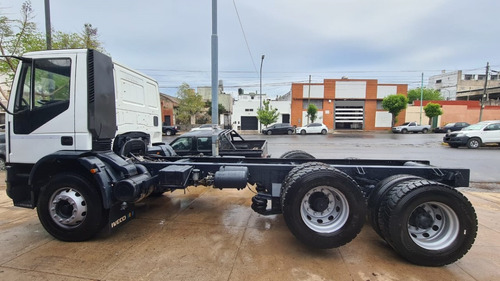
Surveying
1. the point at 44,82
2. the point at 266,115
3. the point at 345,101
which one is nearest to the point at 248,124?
the point at 266,115

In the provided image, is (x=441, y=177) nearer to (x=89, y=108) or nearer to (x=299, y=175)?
(x=299, y=175)

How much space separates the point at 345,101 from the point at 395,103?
289 inches

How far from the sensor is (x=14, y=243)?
3.63 metres

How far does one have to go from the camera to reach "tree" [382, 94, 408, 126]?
3688 centimetres

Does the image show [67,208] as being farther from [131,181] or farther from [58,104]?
[58,104]

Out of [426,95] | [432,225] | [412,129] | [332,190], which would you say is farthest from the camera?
[426,95]

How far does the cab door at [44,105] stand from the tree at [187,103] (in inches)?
1524

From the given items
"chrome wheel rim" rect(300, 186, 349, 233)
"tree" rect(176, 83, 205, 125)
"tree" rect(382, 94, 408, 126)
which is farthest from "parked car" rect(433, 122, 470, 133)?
"chrome wheel rim" rect(300, 186, 349, 233)

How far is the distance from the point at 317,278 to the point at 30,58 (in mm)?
4799

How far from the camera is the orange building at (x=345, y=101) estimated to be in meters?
41.4

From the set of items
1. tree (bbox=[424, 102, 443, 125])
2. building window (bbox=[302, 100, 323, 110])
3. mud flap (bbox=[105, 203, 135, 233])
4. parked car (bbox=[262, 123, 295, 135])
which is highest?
building window (bbox=[302, 100, 323, 110])

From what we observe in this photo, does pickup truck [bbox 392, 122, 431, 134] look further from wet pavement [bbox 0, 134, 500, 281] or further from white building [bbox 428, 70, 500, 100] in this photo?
white building [bbox 428, 70, 500, 100]

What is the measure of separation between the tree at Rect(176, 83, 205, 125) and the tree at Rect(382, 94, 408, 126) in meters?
29.1

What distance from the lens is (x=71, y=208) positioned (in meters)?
3.71
